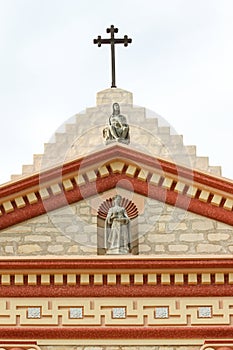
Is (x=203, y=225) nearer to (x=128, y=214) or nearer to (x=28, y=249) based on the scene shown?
(x=128, y=214)

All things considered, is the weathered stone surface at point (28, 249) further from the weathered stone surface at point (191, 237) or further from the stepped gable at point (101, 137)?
the stepped gable at point (101, 137)

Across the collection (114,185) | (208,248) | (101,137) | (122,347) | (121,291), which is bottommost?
(122,347)

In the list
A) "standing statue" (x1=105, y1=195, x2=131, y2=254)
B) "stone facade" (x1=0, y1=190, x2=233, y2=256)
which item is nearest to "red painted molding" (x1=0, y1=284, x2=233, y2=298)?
"standing statue" (x1=105, y1=195, x2=131, y2=254)

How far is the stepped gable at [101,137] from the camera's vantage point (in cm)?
2177

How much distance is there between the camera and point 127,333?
15.5m

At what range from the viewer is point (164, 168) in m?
16.7

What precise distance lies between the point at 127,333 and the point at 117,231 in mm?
1537

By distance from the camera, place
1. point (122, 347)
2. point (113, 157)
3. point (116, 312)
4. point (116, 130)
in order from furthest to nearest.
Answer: point (116, 130)
point (113, 157)
point (116, 312)
point (122, 347)

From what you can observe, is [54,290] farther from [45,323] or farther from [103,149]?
[103,149]

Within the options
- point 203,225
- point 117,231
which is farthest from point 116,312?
point 203,225

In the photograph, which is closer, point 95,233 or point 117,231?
point 117,231

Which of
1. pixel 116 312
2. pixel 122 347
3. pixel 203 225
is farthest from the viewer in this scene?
pixel 203 225

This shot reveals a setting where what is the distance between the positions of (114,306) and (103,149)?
2487 mm

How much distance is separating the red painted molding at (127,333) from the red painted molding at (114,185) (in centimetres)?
183
